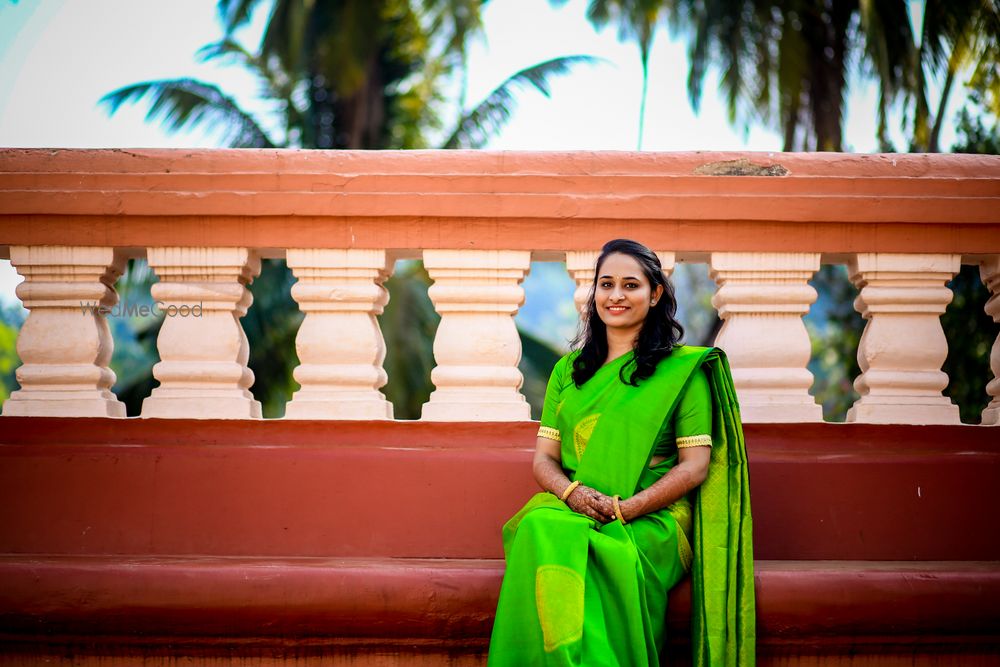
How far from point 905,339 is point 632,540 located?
1.03 metres

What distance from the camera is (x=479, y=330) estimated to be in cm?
268

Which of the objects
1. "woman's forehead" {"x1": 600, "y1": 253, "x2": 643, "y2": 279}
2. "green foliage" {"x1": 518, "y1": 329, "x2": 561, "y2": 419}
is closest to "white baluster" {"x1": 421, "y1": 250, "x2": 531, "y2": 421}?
"woman's forehead" {"x1": 600, "y1": 253, "x2": 643, "y2": 279}

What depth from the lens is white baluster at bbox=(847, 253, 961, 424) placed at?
2.64m

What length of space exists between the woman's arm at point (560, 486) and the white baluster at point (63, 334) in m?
1.23

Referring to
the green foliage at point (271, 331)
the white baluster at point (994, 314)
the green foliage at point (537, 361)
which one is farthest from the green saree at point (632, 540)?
the green foliage at point (537, 361)

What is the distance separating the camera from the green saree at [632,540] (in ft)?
7.07

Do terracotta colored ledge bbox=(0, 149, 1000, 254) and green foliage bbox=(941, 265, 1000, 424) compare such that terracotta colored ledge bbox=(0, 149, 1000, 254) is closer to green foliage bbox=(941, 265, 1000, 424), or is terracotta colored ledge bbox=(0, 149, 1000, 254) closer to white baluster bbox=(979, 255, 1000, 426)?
white baluster bbox=(979, 255, 1000, 426)

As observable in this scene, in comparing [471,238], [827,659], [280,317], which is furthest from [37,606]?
[280,317]

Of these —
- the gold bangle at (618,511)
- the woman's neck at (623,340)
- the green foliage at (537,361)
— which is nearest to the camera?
the gold bangle at (618,511)

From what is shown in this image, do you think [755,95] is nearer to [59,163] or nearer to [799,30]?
[799,30]

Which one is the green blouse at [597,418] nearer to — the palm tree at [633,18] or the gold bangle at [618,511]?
the gold bangle at [618,511]

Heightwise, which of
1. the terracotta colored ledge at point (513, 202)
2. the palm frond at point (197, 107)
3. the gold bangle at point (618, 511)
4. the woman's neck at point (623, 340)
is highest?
the palm frond at point (197, 107)

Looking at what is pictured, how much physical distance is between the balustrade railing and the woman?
0.66 ft

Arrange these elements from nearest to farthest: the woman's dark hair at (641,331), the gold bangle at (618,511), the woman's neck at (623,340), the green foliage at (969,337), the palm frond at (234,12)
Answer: the gold bangle at (618,511)
the woman's dark hair at (641,331)
the woman's neck at (623,340)
the green foliage at (969,337)
the palm frond at (234,12)
